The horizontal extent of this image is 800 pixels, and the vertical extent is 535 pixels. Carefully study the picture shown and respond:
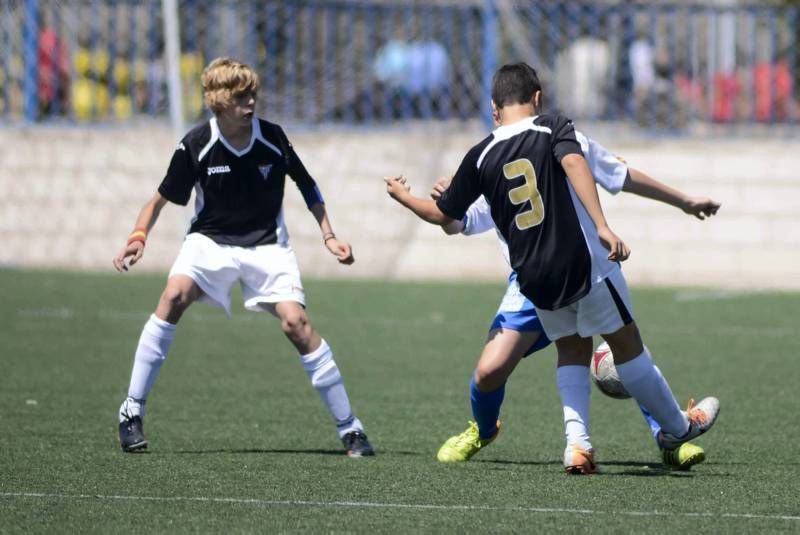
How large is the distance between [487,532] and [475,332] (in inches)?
269

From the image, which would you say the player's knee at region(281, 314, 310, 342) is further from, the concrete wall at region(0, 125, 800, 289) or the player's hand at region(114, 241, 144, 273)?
the concrete wall at region(0, 125, 800, 289)

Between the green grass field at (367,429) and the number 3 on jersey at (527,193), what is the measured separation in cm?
102

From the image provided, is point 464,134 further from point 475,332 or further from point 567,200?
point 567,200

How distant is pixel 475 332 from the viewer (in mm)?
11969

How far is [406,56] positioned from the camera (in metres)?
15.8

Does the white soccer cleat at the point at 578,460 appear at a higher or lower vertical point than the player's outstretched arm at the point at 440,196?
lower

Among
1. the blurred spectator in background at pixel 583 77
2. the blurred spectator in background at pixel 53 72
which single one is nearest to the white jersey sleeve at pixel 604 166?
the blurred spectator in background at pixel 583 77

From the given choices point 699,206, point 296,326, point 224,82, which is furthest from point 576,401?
point 224,82

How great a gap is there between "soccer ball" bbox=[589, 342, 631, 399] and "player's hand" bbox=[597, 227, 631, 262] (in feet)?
3.14

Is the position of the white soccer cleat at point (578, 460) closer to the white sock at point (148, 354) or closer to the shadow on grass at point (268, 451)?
the shadow on grass at point (268, 451)

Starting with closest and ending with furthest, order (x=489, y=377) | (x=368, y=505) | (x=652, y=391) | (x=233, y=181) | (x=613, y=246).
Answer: (x=368, y=505) → (x=613, y=246) → (x=652, y=391) → (x=489, y=377) → (x=233, y=181)

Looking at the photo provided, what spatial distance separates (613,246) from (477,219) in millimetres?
955

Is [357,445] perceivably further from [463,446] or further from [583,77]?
[583,77]

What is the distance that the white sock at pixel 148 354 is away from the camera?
7.13 metres
